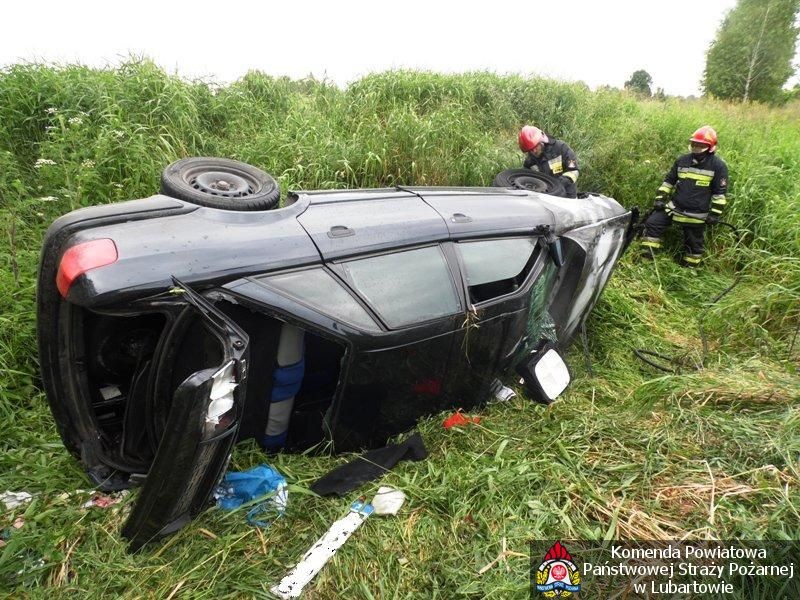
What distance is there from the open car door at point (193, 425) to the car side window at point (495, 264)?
1.20 meters

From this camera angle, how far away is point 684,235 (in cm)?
558

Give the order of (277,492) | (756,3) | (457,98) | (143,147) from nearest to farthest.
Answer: (277,492), (143,147), (457,98), (756,3)

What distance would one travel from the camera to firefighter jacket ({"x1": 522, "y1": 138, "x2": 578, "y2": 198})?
530 cm

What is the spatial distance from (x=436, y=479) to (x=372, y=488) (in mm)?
288

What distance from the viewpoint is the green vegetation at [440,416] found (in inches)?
69.1

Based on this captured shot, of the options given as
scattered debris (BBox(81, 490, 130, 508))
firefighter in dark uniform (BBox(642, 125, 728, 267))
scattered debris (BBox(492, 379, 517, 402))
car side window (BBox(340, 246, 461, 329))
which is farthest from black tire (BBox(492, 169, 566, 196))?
scattered debris (BBox(81, 490, 130, 508))

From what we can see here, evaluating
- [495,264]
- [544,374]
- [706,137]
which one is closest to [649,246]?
[706,137]

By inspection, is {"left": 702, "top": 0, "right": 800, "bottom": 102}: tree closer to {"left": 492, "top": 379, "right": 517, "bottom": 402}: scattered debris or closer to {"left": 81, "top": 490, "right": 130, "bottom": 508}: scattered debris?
{"left": 492, "top": 379, "right": 517, "bottom": 402}: scattered debris

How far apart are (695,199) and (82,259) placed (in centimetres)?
590

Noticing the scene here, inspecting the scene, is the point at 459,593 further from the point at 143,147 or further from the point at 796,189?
the point at 796,189

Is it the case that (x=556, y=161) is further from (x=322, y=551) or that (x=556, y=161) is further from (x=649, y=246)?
(x=322, y=551)

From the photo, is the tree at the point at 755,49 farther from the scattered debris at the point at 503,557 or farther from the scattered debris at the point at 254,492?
the scattered debris at the point at 254,492

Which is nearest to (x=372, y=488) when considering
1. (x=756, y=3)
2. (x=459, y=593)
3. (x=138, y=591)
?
(x=459, y=593)

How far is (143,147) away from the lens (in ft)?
13.2
